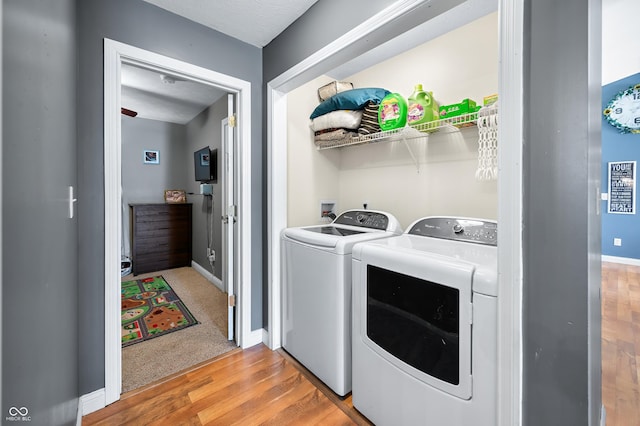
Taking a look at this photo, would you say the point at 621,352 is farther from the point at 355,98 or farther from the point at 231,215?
the point at 231,215

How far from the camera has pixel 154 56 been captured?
169 cm

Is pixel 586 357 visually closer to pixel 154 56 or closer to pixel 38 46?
pixel 38 46

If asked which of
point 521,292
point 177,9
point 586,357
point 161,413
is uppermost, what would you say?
point 177,9

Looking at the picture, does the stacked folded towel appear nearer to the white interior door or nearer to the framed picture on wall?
the white interior door

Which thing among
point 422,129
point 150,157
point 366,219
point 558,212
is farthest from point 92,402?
point 150,157

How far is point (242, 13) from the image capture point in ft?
5.75

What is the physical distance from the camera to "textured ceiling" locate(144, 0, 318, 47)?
65.7 inches

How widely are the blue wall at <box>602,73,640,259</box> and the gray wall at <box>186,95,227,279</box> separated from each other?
5055 millimetres

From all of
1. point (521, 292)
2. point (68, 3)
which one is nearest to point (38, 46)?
point (68, 3)

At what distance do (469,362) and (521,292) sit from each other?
0.35m

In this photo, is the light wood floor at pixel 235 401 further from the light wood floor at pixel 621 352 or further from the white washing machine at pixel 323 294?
the light wood floor at pixel 621 352

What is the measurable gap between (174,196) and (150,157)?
0.69 m

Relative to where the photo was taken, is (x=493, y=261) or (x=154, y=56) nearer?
(x=493, y=261)

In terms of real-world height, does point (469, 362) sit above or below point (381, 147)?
below
